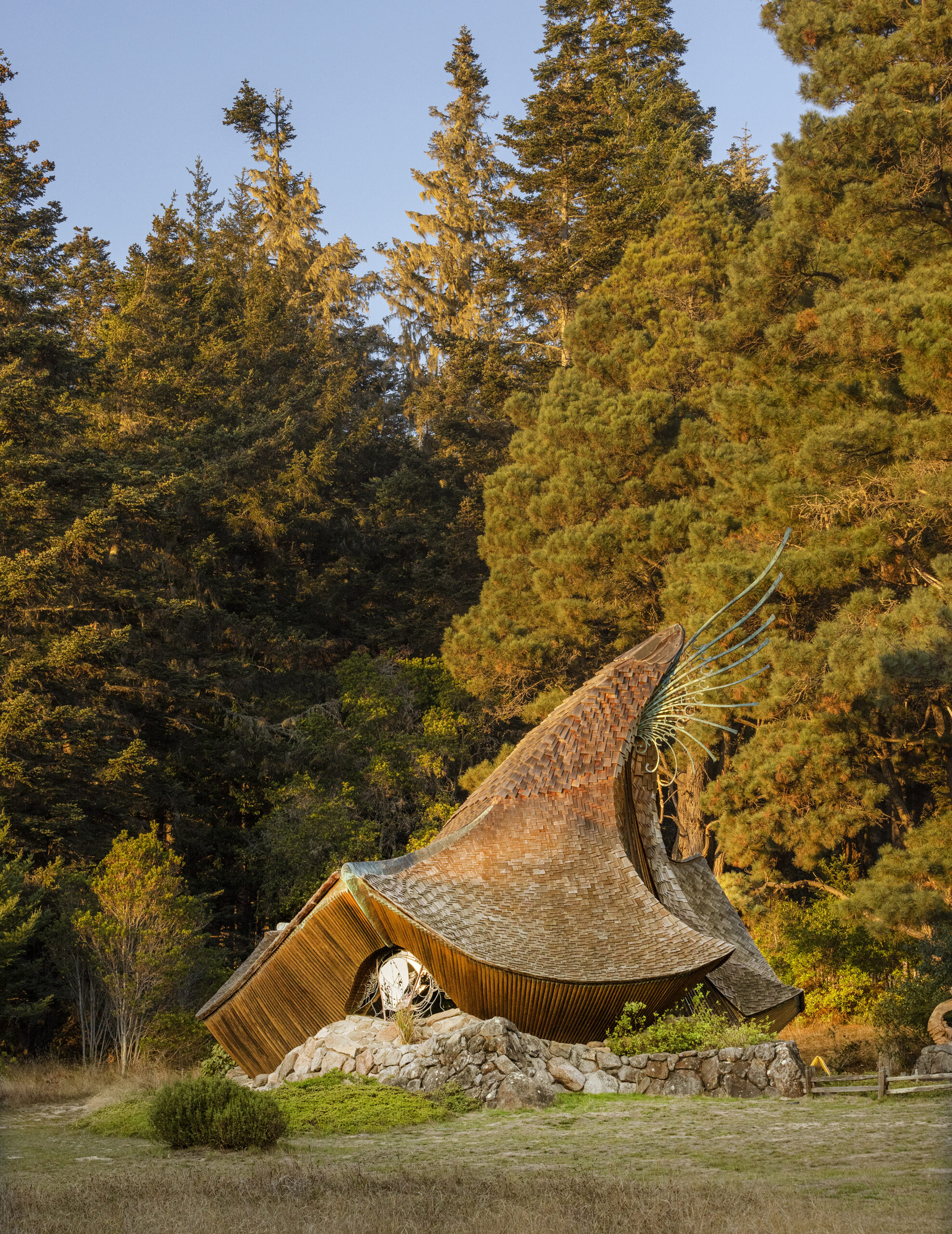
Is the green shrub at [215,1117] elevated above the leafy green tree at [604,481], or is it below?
below

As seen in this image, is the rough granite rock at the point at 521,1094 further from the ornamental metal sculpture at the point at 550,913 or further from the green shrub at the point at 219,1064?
the green shrub at the point at 219,1064

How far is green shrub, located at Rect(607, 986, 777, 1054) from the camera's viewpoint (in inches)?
458

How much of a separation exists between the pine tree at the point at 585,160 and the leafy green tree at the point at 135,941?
18.5 metres

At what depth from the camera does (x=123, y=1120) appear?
36.2ft

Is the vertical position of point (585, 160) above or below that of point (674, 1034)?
above

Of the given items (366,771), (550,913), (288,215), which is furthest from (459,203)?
(550,913)

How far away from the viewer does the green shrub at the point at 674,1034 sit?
1162cm

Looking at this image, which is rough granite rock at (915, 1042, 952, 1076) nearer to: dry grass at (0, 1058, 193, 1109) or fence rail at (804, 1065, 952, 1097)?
fence rail at (804, 1065, 952, 1097)

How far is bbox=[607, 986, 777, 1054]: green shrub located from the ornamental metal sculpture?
0.17 meters

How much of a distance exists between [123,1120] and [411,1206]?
18.2ft

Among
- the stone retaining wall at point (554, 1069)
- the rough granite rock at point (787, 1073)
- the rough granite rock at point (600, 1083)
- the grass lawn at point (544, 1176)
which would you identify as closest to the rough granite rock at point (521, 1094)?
the stone retaining wall at point (554, 1069)

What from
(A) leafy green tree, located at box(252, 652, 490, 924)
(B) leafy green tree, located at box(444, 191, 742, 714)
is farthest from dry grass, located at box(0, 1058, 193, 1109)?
(B) leafy green tree, located at box(444, 191, 742, 714)

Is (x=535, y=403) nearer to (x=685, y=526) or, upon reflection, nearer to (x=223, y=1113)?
(x=685, y=526)

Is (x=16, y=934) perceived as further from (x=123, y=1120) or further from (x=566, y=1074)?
(x=566, y=1074)
